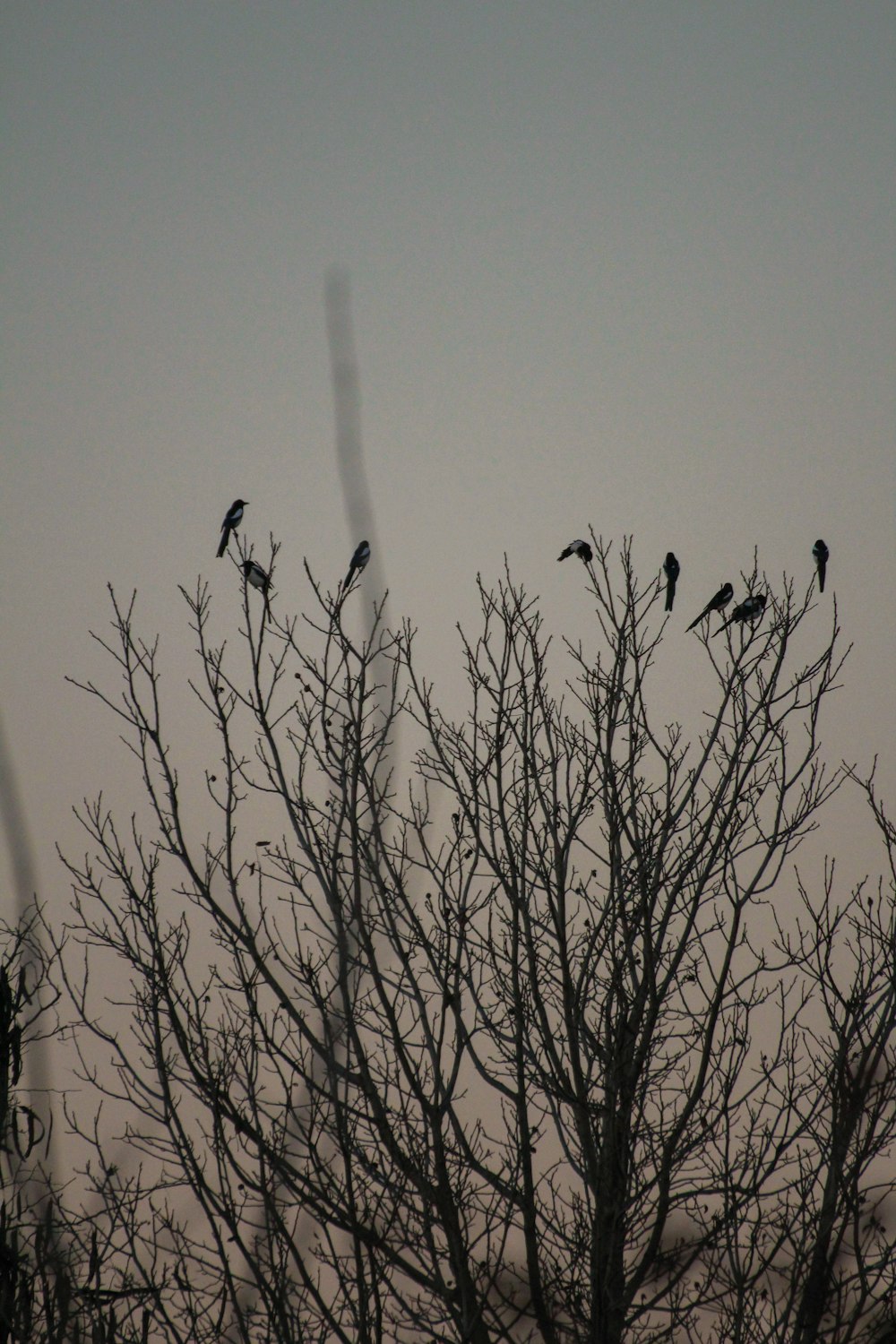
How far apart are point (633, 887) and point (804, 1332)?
2.54 metres

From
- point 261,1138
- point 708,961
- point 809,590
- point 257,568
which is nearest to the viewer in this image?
point 261,1138

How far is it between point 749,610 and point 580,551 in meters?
1.87

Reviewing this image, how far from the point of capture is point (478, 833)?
7.20 m

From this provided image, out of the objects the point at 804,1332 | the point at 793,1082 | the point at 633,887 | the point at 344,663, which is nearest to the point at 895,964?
the point at 793,1082

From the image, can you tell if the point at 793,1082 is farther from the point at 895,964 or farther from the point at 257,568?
the point at 257,568

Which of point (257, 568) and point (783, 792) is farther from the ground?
point (257, 568)

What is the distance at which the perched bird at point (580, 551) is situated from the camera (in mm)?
8484

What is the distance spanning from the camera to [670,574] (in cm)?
830

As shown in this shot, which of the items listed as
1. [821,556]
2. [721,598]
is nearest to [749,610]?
[721,598]

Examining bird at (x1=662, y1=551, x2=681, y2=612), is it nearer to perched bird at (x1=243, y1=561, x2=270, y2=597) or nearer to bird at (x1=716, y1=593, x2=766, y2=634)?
bird at (x1=716, y1=593, x2=766, y2=634)

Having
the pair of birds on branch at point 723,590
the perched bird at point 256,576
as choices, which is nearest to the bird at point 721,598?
the pair of birds on branch at point 723,590

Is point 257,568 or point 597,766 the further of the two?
point 597,766

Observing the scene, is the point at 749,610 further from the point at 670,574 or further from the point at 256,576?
the point at 256,576

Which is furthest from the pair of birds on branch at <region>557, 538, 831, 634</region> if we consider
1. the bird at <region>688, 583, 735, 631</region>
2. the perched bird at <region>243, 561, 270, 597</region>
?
the perched bird at <region>243, 561, 270, 597</region>
